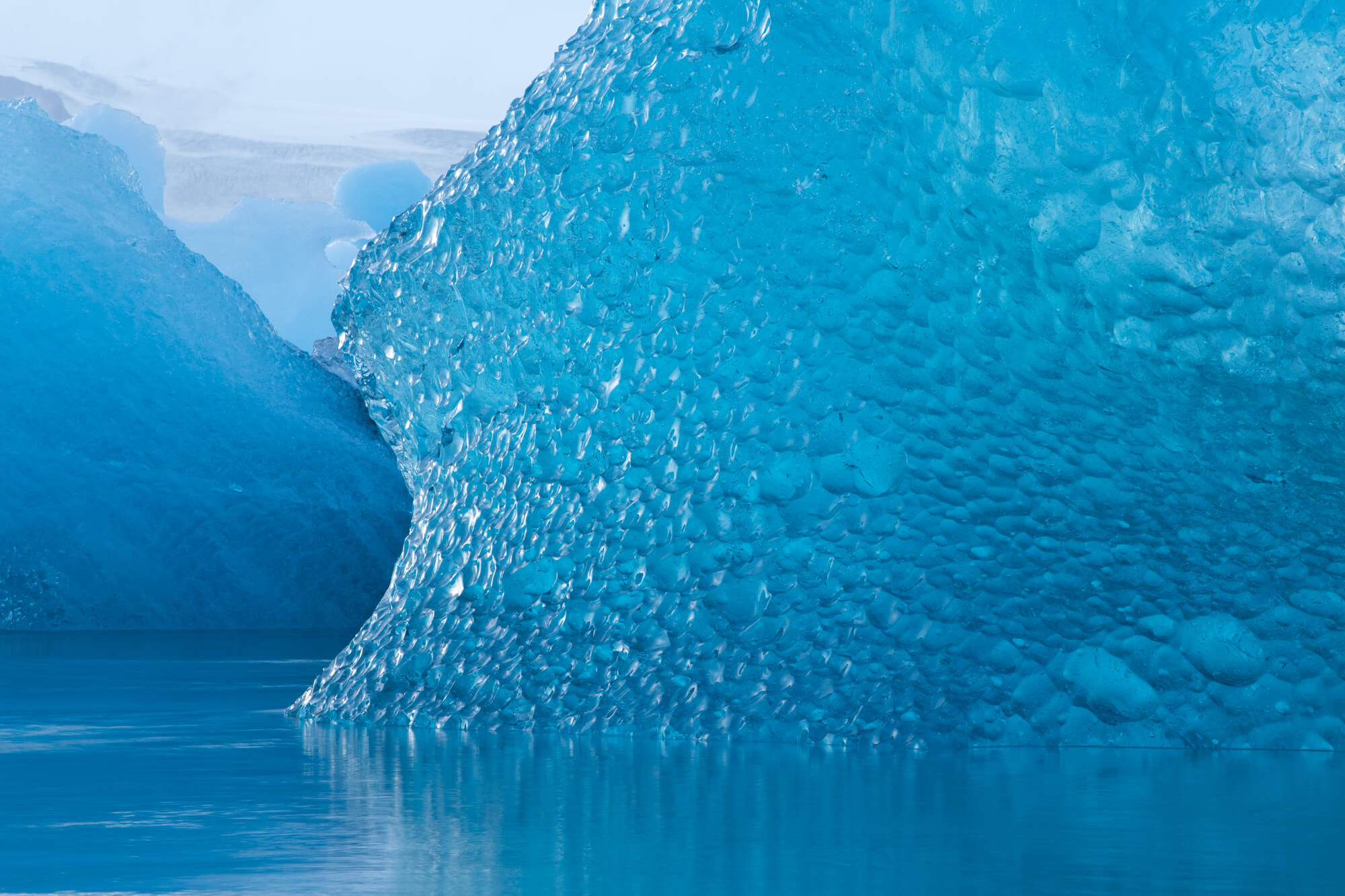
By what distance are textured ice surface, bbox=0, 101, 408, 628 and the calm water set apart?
23.0 feet

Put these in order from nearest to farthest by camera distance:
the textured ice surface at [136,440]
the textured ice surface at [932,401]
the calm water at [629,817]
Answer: the calm water at [629,817]
the textured ice surface at [932,401]
the textured ice surface at [136,440]

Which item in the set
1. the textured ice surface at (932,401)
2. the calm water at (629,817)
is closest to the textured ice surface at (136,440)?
the calm water at (629,817)

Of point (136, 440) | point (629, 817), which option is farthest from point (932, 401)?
point (136, 440)

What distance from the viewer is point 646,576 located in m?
3.79

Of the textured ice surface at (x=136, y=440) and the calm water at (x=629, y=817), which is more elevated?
the textured ice surface at (x=136, y=440)

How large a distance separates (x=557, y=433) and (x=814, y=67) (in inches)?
42.3

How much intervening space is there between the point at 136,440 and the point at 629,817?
29.9 feet

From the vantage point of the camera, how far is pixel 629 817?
8.09ft

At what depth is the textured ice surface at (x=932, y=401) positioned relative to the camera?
11.3 feet

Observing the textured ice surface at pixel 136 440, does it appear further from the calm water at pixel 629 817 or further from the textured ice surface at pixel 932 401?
the textured ice surface at pixel 932 401

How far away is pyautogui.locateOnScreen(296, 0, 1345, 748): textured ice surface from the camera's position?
344 centimetres

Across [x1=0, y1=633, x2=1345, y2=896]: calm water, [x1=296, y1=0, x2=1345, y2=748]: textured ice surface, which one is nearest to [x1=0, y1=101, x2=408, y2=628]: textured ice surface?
[x1=0, y1=633, x2=1345, y2=896]: calm water

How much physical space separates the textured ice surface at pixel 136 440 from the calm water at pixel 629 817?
702 cm

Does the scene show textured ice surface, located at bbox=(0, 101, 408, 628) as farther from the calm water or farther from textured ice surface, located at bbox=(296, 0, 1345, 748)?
textured ice surface, located at bbox=(296, 0, 1345, 748)
